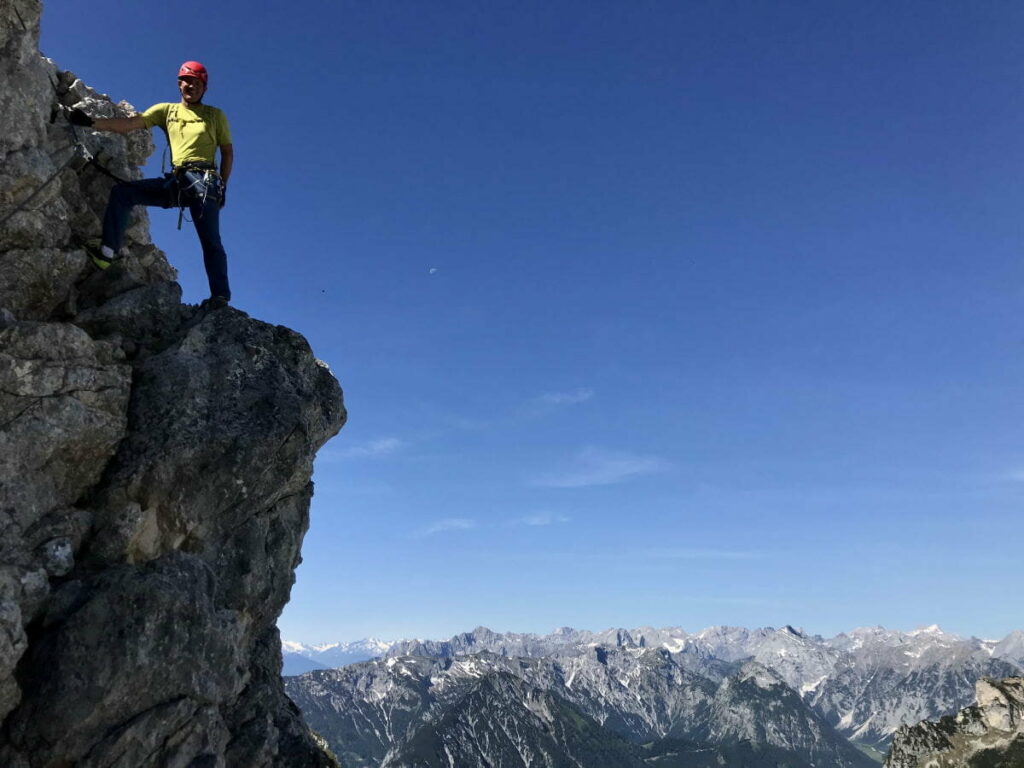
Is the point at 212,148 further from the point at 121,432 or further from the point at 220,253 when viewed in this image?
the point at 121,432

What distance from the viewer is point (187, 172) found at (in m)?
20.7

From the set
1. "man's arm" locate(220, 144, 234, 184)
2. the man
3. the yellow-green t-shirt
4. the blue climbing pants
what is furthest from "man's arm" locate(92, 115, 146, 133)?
"man's arm" locate(220, 144, 234, 184)

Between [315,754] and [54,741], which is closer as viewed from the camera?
[54,741]

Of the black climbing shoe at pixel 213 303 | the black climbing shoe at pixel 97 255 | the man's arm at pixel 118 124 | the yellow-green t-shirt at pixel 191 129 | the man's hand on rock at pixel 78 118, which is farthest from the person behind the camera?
the black climbing shoe at pixel 213 303

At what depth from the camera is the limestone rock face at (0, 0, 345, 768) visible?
1374 cm

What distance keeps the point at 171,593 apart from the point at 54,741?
3.17 m

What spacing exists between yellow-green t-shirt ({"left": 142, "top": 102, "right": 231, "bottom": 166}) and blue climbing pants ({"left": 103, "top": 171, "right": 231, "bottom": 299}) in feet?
2.04

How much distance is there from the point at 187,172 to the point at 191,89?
8.30 ft

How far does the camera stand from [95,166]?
21.4 metres

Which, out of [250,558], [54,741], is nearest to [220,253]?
[250,558]

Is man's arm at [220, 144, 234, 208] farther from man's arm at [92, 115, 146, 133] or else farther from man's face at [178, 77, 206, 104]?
man's arm at [92, 115, 146, 133]

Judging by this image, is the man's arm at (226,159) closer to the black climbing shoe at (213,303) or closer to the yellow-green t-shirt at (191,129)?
the yellow-green t-shirt at (191,129)

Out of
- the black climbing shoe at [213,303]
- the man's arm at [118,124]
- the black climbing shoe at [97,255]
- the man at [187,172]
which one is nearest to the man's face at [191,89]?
the man at [187,172]

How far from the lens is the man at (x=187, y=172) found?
20.2 meters
